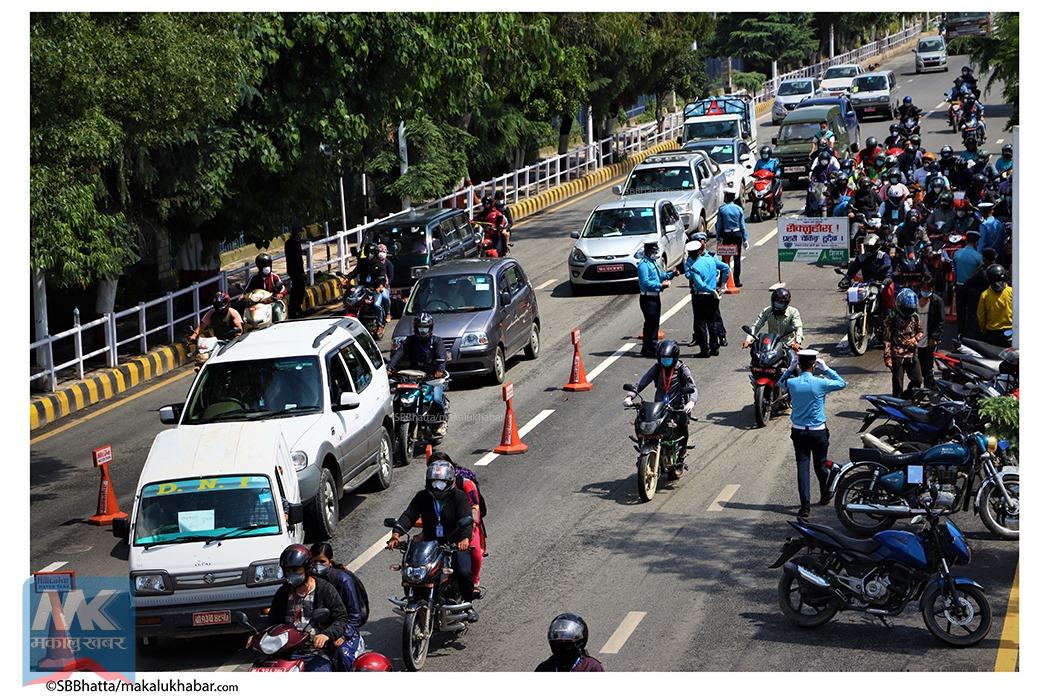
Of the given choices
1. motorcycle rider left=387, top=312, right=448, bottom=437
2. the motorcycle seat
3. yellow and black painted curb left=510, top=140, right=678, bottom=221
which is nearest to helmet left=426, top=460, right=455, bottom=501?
the motorcycle seat

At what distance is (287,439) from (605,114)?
115 ft

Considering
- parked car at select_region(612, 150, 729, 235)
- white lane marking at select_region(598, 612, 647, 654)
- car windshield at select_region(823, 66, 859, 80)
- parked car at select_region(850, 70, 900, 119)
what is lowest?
white lane marking at select_region(598, 612, 647, 654)

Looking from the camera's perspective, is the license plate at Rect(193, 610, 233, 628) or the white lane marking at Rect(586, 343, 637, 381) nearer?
the license plate at Rect(193, 610, 233, 628)

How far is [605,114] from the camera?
49.6 m

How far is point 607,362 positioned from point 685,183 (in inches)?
412

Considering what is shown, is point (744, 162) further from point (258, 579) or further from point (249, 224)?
point (258, 579)

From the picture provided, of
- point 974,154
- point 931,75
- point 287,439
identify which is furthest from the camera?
point 931,75

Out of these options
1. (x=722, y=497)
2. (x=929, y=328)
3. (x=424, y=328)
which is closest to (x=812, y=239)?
(x=929, y=328)

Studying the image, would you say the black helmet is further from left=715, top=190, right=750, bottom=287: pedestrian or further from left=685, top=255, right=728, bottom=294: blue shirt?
left=715, top=190, right=750, bottom=287: pedestrian

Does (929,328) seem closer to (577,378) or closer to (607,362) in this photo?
(577,378)

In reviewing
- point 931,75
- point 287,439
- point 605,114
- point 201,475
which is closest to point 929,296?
point 287,439

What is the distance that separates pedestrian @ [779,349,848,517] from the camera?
16.0 metres

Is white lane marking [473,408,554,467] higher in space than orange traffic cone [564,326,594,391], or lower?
lower

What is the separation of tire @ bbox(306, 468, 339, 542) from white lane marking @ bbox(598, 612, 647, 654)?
12.8 ft
